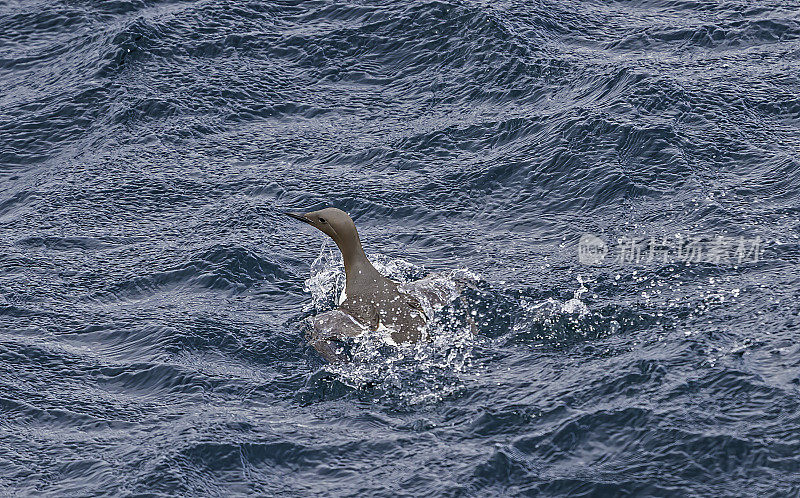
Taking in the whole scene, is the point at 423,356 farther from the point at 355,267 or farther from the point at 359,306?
the point at 355,267

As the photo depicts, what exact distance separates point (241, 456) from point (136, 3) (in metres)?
10.6

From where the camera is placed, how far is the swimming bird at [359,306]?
1080 centimetres

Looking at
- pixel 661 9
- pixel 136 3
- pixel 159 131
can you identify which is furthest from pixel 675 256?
pixel 136 3

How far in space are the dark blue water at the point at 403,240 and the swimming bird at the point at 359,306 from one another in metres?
0.23

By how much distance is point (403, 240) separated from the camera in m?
13.1

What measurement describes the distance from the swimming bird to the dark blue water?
0.77 ft

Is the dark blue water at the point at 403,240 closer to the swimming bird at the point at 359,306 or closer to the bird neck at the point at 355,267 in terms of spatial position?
the swimming bird at the point at 359,306

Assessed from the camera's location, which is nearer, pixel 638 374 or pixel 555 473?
pixel 555 473

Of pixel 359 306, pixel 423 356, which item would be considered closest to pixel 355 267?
pixel 359 306

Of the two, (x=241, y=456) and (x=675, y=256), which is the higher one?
(x=675, y=256)

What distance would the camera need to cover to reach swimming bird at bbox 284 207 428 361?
10805 millimetres

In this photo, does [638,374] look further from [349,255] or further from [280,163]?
[280,163]

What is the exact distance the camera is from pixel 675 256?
11.8 meters

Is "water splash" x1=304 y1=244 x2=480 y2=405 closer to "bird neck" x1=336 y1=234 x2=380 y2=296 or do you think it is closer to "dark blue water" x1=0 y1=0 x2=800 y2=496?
"dark blue water" x1=0 y1=0 x2=800 y2=496
